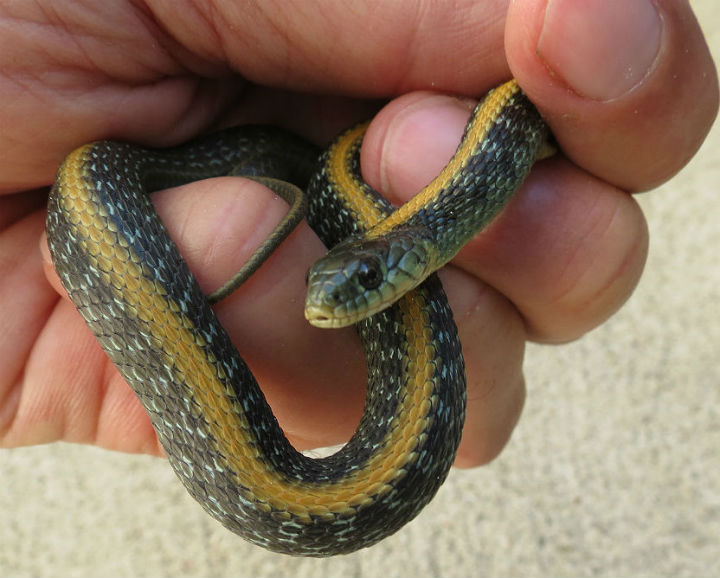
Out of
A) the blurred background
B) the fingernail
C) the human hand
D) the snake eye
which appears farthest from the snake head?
the blurred background

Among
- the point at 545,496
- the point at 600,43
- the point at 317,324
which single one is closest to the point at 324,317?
the point at 317,324

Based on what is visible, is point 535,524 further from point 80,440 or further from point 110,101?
point 110,101

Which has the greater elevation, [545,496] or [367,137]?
[367,137]

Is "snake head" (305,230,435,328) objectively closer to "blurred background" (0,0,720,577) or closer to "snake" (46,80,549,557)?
"snake" (46,80,549,557)

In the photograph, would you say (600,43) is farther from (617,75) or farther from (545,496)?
(545,496)

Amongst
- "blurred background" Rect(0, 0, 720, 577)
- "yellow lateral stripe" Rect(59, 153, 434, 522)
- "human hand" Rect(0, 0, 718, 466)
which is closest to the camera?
"yellow lateral stripe" Rect(59, 153, 434, 522)

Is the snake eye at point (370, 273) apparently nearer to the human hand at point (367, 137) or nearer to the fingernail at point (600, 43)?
the human hand at point (367, 137)

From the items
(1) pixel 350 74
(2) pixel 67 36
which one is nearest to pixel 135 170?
(2) pixel 67 36
